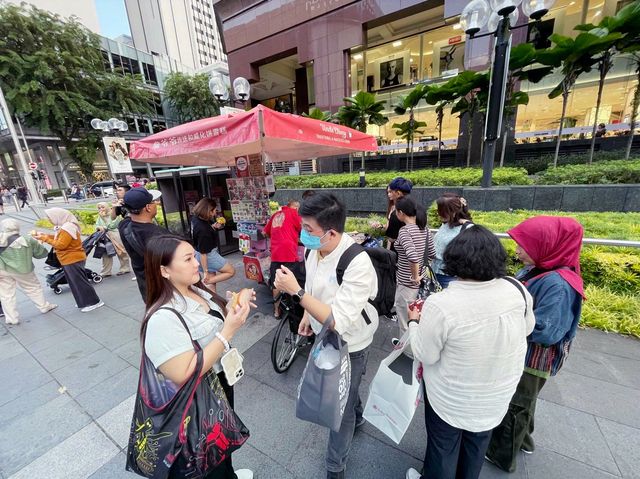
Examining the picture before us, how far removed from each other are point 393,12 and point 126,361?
56.1 ft

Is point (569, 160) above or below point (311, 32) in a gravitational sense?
below

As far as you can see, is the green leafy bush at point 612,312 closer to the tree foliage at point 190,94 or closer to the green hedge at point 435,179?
the green hedge at point 435,179

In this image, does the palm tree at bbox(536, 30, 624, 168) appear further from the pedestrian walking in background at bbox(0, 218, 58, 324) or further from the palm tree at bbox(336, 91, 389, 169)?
the pedestrian walking in background at bbox(0, 218, 58, 324)

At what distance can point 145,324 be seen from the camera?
1.33 meters

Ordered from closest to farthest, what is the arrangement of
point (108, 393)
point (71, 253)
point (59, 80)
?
1. point (108, 393)
2. point (71, 253)
3. point (59, 80)

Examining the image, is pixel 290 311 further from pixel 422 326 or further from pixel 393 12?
pixel 393 12

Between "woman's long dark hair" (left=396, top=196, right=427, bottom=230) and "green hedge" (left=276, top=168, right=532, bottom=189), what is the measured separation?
17.9 feet

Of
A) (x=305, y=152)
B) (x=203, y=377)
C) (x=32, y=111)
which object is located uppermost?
(x=32, y=111)

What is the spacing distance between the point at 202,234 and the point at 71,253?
8.71 feet

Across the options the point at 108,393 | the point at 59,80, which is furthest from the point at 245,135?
the point at 59,80

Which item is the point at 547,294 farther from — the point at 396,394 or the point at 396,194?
the point at 396,194

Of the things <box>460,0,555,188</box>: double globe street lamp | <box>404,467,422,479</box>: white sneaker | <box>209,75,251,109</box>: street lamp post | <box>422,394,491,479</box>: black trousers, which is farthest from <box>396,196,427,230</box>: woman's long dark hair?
<box>209,75,251,109</box>: street lamp post

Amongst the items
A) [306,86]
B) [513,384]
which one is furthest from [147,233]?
[306,86]

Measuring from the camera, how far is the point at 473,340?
1.25 m
